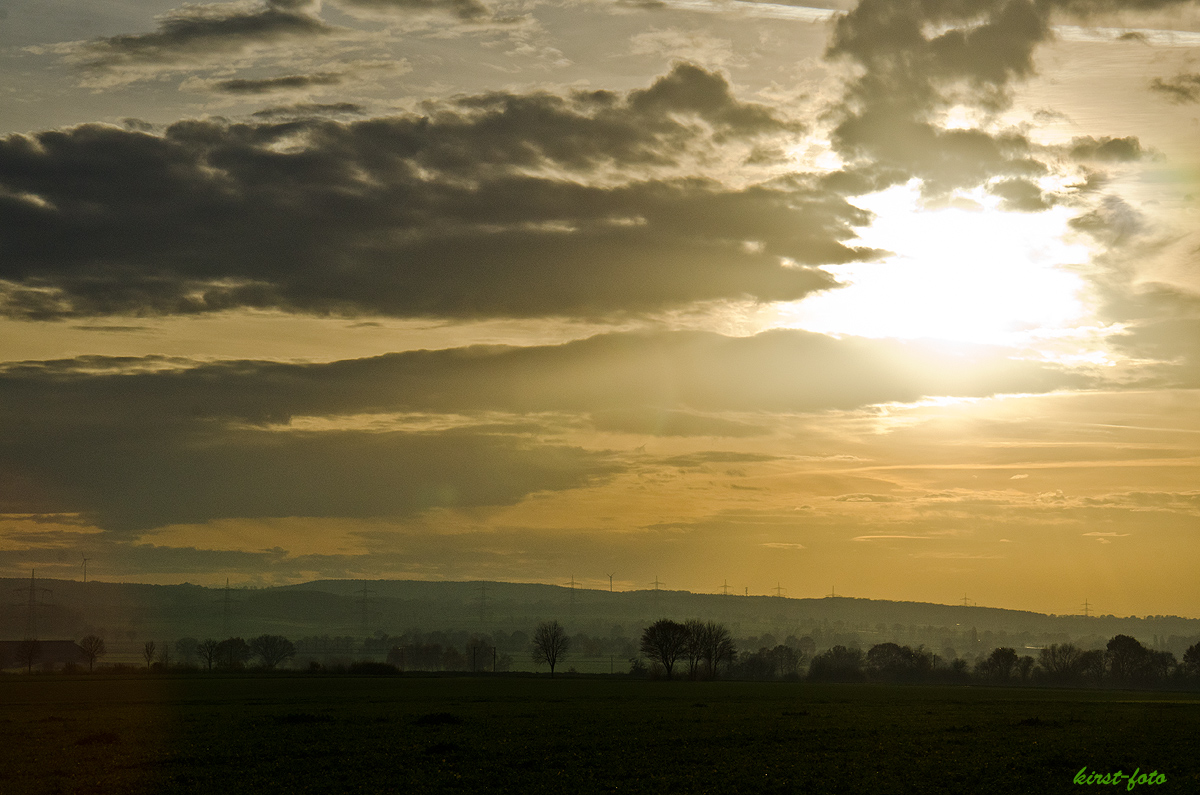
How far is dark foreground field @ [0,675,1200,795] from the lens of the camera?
3869 cm

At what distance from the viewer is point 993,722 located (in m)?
68.8

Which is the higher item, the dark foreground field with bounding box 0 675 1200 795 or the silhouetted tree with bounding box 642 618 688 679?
the dark foreground field with bounding box 0 675 1200 795

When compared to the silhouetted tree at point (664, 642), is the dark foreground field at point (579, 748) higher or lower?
higher

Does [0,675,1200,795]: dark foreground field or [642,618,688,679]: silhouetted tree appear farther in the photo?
[642,618,688,679]: silhouetted tree

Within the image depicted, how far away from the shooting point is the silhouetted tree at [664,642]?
19150 cm

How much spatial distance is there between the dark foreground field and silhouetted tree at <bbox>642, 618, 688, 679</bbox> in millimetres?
103239

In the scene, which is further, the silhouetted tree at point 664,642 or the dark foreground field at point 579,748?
the silhouetted tree at point 664,642

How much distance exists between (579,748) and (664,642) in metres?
145

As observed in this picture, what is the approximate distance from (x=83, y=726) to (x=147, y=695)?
44.8m

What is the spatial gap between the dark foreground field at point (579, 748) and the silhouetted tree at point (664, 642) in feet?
339

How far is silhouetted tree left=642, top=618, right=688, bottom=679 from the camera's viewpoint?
191500mm

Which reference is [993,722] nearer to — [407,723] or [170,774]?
[407,723]

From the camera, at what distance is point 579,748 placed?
167 ft

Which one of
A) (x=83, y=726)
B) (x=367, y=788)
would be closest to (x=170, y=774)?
(x=367, y=788)
